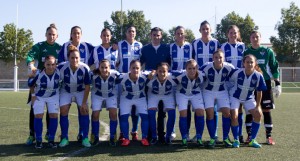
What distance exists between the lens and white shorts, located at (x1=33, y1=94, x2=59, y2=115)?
5.21 metres

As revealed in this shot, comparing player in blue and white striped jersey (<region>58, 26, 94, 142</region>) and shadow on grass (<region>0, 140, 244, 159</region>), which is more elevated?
player in blue and white striped jersey (<region>58, 26, 94, 142</region>)

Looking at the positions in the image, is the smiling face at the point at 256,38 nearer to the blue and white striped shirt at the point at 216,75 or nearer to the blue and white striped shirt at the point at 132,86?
the blue and white striped shirt at the point at 216,75

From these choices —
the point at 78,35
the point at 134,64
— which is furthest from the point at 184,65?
the point at 78,35

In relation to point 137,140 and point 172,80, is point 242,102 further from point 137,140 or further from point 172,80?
point 137,140

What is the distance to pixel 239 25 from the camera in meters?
36.4

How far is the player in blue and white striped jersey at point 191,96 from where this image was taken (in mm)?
5309

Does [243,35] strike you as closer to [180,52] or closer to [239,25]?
[239,25]

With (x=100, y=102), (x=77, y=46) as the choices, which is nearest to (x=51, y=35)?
(x=77, y=46)

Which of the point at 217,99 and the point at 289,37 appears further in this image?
the point at 289,37

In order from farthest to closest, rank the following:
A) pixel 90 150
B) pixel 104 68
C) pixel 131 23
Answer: pixel 131 23
pixel 104 68
pixel 90 150

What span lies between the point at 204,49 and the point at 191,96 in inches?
34.6

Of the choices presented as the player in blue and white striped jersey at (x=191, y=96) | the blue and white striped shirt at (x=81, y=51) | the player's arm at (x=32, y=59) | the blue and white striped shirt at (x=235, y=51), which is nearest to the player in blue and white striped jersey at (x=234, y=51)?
the blue and white striped shirt at (x=235, y=51)

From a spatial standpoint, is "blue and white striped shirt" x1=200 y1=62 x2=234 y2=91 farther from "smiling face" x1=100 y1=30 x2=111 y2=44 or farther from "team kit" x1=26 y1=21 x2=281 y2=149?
"smiling face" x1=100 y1=30 x2=111 y2=44

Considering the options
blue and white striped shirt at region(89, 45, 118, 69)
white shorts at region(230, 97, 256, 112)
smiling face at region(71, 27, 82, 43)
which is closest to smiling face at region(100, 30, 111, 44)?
blue and white striped shirt at region(89, 45, 118, 69)
